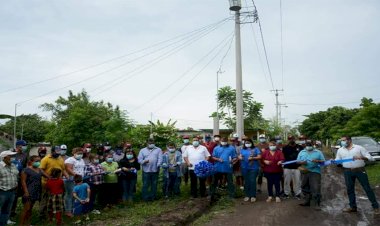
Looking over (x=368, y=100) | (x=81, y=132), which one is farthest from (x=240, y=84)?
(x=81, y=132)

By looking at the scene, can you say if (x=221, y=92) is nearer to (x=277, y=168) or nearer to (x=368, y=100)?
(x=368, y=100)

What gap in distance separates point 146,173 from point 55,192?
10.7 ft

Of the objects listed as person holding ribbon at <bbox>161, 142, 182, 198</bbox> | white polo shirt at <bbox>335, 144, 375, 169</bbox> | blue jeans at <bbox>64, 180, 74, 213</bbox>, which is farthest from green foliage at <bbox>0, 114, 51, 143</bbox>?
white polo shirt at <bbox>335, 144, 375, 169</bbox>

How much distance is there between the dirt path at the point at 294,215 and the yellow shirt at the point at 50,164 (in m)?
4.12

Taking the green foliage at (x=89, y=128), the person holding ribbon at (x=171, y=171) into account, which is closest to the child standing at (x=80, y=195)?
the person holding ribbon at (x=171, y=171)

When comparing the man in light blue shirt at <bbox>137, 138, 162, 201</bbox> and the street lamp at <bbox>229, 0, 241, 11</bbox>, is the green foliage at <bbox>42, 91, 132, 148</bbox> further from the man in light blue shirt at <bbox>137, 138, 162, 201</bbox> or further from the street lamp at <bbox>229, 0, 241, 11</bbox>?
the man in light blue shirt at <bbox>137, 138, 162, 201</bbox>

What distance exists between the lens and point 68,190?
9859 millimetres

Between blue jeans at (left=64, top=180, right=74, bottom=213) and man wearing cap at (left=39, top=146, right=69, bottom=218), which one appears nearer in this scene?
man wearing cap at (left=39, top=146, right=69, bottom=218)

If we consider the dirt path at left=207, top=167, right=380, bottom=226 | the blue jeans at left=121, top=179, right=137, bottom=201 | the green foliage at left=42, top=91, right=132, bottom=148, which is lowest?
the dirt path at left=207, top=167, right=380, bottom=226

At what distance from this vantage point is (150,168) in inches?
464

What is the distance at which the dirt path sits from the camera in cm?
870

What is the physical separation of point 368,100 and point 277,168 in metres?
20.3

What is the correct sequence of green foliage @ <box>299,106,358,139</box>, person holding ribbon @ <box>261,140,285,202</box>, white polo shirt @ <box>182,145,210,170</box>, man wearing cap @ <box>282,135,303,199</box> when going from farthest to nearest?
green foliage @ <box>299,106,358,139</box>
white polo shirt @ <box>182,145,210,170</box>
man wearing cap @ <box>282,135,303,199</box>
person holding ribbon @ <box>261,140,285,202</box>

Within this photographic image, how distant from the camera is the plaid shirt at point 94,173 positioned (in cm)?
1046
